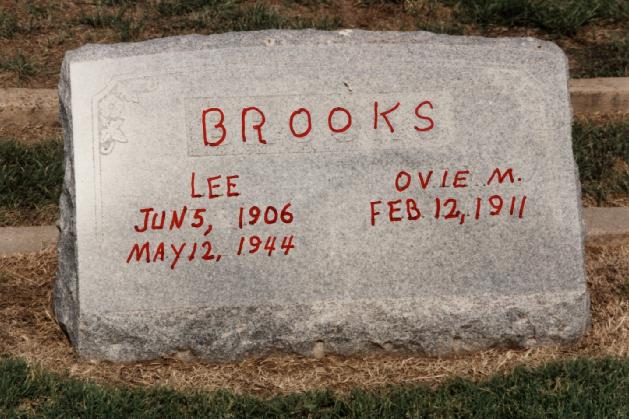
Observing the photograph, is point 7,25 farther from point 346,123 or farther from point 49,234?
point 346,123

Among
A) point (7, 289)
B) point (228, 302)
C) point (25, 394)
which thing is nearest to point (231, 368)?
point (228, 302)

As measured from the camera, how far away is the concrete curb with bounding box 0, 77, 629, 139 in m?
5.98

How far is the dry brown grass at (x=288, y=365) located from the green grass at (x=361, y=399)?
104 millimetres

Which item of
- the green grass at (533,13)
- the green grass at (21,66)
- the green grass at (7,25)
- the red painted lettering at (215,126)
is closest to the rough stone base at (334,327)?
the red painted lettering at (215,126)

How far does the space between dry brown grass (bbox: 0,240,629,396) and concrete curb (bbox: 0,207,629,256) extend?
21.0 inches

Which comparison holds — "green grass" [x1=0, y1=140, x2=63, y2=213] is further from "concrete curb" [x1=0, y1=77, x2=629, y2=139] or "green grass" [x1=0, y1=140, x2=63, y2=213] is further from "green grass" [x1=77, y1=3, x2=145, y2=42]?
"green grass" [x1=77, y1=3, x2=145, y2=42]

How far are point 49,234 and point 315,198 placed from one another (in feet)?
4.85

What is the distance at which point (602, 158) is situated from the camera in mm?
5645

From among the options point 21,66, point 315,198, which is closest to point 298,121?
point 315,198

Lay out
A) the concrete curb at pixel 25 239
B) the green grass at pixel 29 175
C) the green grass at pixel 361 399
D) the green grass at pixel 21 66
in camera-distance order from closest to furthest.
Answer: the green grass at pixel 361 399, the concrete curb at pixel 25 239, the green grass at pixel 29 175, the green grass at pixel 21 66

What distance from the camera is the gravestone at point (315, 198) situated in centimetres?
405

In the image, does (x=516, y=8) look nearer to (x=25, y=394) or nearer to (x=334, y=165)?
(x=334, y=165)

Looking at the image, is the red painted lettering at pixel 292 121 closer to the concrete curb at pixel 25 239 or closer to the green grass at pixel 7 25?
the concrete curb at pixel 25 239

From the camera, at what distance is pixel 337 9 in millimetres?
6723
